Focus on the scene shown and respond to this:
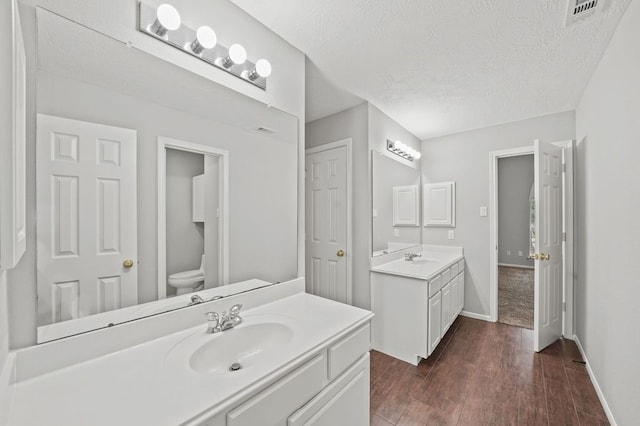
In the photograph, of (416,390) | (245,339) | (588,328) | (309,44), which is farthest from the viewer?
(588,328)

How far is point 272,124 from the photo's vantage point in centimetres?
166

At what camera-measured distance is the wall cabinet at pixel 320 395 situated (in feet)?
2.75

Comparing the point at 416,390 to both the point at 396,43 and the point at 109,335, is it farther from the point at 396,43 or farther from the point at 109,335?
the point at 396,43

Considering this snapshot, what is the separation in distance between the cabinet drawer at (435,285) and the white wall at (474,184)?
3.68ft

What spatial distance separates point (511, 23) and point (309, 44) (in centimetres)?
120

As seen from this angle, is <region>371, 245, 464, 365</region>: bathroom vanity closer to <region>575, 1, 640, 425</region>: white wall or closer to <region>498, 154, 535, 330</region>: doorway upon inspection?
<region>575, 1, 640, 425</region>: white wall

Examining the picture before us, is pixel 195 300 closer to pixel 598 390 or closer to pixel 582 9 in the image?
pixel 582 9

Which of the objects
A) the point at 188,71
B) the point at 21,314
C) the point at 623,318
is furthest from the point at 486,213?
the point at 21,314

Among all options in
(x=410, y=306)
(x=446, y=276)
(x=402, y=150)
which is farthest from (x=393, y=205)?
(x=410, y=306)

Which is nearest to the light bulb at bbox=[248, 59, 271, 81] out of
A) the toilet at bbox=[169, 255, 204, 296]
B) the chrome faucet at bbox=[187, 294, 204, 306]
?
the toilet at bbox=[169, 255, 204, 296]

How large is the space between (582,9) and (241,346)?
2.45 meters

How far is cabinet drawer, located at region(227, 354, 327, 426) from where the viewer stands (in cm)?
81

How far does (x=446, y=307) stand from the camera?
2.75 m

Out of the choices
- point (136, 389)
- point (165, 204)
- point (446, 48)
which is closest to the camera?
point (136, 389)
